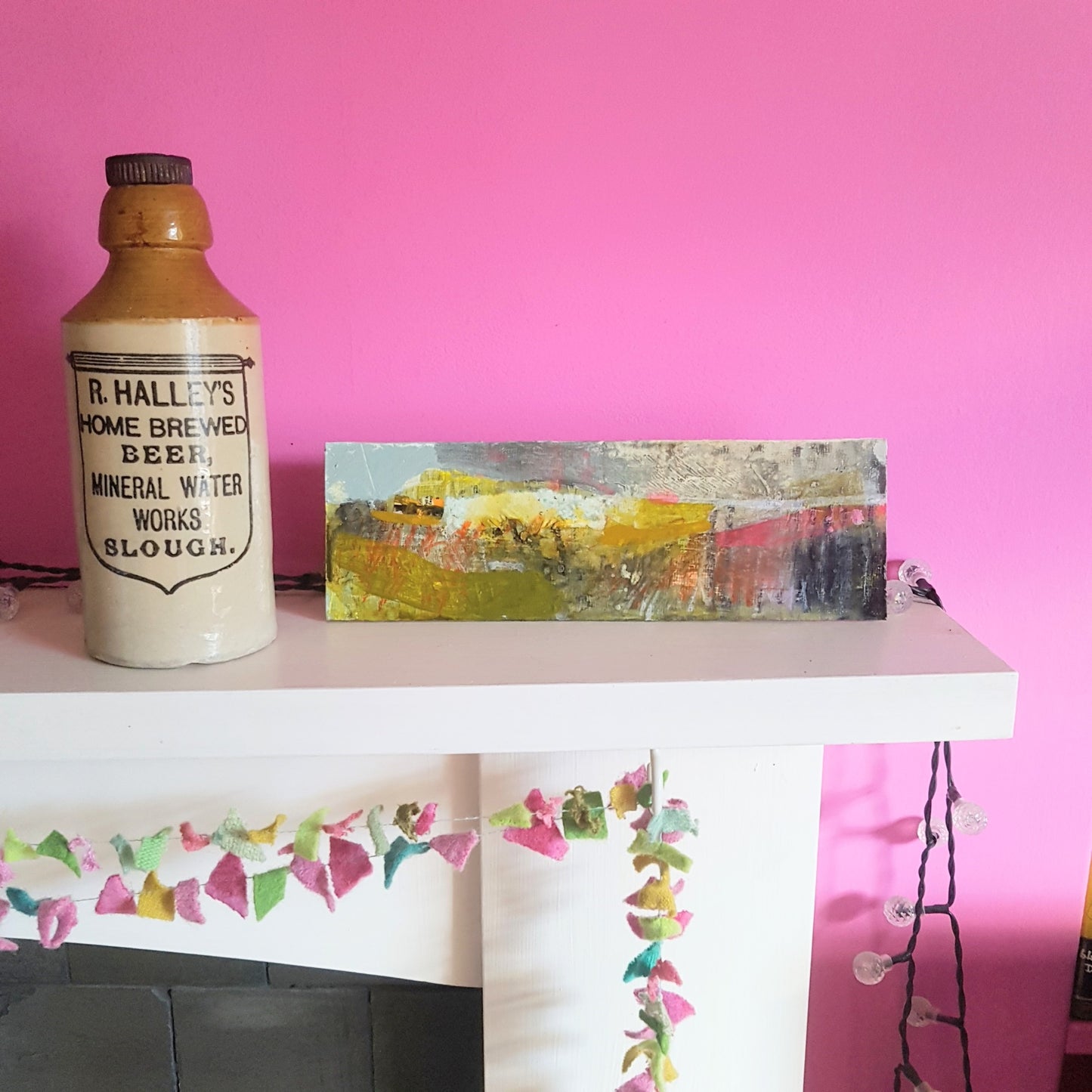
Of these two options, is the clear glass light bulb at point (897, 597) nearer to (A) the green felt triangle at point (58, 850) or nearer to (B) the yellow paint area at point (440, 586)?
(B) the yellow paint area at point (440, 586)

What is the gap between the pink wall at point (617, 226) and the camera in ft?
2.04

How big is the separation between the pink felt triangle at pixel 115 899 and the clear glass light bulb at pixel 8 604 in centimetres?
18

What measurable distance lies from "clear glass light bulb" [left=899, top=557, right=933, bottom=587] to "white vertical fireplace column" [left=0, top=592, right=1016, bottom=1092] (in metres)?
0.04

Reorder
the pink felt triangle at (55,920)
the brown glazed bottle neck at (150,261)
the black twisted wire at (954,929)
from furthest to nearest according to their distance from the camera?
the black twisted wire at (954,929), the pink felt triangle at (55,920), the brown glazed bottle neck at (150,261)

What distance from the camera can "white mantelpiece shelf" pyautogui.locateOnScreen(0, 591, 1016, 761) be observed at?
504mm

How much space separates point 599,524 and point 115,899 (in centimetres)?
39

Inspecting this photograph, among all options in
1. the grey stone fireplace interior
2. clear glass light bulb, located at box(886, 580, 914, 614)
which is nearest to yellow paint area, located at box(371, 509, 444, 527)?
clear glass light bulb, located at box(886, 580, 914, 614)

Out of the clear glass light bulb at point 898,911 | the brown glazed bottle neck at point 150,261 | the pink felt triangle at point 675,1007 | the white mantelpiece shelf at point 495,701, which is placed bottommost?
the pink felt triangle at point 675,1007

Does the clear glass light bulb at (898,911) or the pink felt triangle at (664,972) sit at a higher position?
the pink felt triangle at (664,972)

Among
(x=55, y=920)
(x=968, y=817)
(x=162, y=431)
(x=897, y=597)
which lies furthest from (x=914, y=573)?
(x=55, y=920)

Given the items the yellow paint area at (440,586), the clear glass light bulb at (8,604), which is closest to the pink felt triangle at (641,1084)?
the yellow paint area at (440,586)

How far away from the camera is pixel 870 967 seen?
739 mm

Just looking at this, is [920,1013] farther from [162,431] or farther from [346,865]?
[162,431]

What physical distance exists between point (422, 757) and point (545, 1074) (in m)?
0.29
